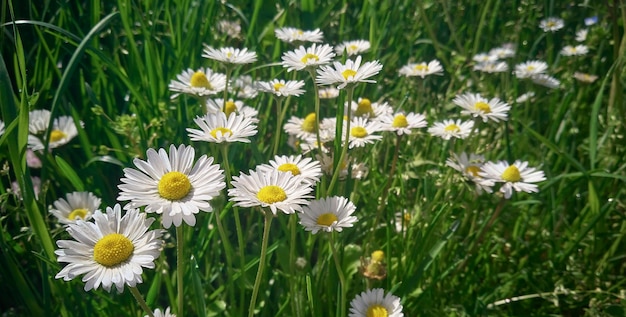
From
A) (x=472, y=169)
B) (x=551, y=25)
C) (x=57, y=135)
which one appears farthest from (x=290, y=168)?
(x=551, y=25)

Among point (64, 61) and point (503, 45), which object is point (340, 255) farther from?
point (503, 45)

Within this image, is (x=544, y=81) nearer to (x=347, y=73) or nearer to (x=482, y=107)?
(x=482, y=107)

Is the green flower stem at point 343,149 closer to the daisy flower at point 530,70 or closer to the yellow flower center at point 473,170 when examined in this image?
the yellow flower center at point 473,170

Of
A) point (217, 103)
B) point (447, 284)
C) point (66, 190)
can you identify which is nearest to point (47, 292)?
point (66, 190)

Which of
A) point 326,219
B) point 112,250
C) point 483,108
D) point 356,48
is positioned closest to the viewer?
point 112,250

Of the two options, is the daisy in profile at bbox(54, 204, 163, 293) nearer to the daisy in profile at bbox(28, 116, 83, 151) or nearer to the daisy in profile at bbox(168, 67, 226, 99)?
the daisy in profile at bbox(168, 67, 226, 99)

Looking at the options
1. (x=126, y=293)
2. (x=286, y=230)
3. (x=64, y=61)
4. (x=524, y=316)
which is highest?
(x=64, y=61)
